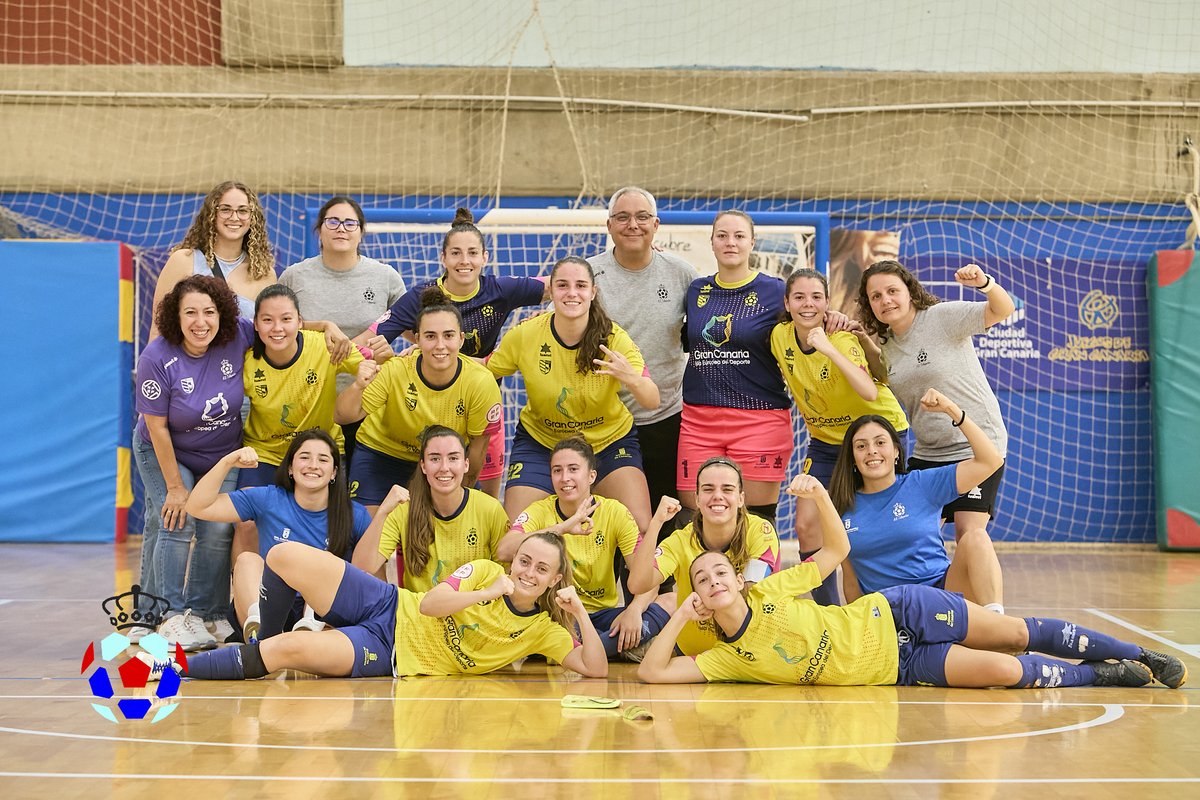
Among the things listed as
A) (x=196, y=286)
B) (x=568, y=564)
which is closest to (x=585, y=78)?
(x=196, y=286)

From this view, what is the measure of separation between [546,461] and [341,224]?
1.38 meters

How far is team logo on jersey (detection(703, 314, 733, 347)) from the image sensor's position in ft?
16.2

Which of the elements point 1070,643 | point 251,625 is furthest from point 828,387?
point 251,625

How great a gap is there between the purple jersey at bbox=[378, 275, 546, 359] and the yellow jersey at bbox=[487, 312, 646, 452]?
0.18m

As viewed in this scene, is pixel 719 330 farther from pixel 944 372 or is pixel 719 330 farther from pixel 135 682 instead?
pixel 135 682

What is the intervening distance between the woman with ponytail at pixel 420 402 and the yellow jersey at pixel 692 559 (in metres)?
0.91

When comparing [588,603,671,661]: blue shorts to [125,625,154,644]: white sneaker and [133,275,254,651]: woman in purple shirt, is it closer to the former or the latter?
[133,275,254,651]: woman in purple shirt

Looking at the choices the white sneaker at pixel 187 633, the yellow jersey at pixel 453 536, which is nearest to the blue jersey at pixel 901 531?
the yellow jersey at pixel 453 536

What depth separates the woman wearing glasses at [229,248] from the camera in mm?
4969

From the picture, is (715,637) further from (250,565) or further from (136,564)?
(136,564)

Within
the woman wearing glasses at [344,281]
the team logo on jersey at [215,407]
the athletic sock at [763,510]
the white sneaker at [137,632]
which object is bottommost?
the white sneaker at [137,632]

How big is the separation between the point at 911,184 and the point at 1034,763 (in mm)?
6787

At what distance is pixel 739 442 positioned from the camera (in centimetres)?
487

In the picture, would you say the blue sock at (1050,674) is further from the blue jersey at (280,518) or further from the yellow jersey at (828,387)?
the blue jersey at (280,518)
